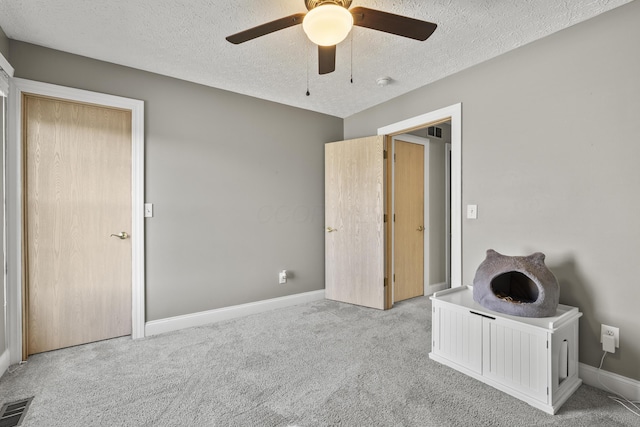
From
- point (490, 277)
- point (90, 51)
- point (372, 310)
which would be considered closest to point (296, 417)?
point (490, 277)

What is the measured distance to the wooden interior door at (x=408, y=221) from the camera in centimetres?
370

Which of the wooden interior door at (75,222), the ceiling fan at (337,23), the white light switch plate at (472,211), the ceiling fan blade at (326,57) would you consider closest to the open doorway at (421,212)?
the white light switch plate at (472,211)

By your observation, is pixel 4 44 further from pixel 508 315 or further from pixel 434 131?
pixel 434 131

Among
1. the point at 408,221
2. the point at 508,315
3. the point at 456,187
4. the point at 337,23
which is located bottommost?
the point at 508,315

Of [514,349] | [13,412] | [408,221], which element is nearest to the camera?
[13,412]

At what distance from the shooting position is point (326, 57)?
182 centimetres

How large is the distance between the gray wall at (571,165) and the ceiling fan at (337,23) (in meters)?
1.16

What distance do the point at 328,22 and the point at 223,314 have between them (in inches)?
106

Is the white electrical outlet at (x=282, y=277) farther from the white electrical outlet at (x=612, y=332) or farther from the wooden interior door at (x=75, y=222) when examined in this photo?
the white electrical outlet at (x=612, y=332)

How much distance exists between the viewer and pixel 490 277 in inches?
80.0

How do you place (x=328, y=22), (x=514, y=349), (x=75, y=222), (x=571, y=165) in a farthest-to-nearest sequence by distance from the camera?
(x=75, y=222)
(x=571, y=165)
(x=514, y=349)
(x=328, y=22)

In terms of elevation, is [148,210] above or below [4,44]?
below

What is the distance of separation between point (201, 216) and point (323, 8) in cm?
217

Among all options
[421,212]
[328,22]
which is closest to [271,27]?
[328,22]
